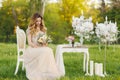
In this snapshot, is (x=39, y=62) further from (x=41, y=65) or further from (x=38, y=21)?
(x=38, y=21)

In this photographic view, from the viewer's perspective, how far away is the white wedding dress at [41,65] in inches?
340

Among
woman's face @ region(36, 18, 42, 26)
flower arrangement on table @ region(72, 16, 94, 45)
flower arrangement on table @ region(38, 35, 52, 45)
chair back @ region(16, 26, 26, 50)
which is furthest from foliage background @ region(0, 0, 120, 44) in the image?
flower arrangement on table @ region(38, 35, 52, 45)

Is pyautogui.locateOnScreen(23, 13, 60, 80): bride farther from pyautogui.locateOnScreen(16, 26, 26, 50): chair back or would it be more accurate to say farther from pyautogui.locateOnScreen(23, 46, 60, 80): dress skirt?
pyautogui.locateOnScreen(16, 26, 26, 50): chair back

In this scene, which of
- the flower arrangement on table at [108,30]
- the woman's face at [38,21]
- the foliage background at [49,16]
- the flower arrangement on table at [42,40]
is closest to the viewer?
the flower arrangement on table at [42,40]

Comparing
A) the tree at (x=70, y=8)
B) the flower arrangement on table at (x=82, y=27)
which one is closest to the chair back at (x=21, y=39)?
the flower arrangement on table at (x=82, y=27)

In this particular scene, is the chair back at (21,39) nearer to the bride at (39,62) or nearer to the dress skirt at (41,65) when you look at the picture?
the bride at (39,62)

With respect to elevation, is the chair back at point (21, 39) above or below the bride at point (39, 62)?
above

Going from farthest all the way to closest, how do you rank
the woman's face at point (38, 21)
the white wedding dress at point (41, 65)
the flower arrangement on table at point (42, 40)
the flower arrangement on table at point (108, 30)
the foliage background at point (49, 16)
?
the foliage background at point (49, 16), the flower arrangement on table at point (108, 30), the woman's face at point (38, 21), the flower arrangement on table at point (42, 40), the white wedding dress at point (41, 65)

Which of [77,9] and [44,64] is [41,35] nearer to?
[44,64]

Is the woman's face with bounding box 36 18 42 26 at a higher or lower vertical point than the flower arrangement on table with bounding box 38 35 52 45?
higher

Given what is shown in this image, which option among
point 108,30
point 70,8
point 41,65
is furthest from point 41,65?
point 70,8

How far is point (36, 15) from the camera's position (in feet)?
30.7

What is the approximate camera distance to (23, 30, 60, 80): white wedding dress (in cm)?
865

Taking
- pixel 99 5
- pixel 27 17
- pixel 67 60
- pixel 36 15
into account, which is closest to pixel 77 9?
pixel 99 5
